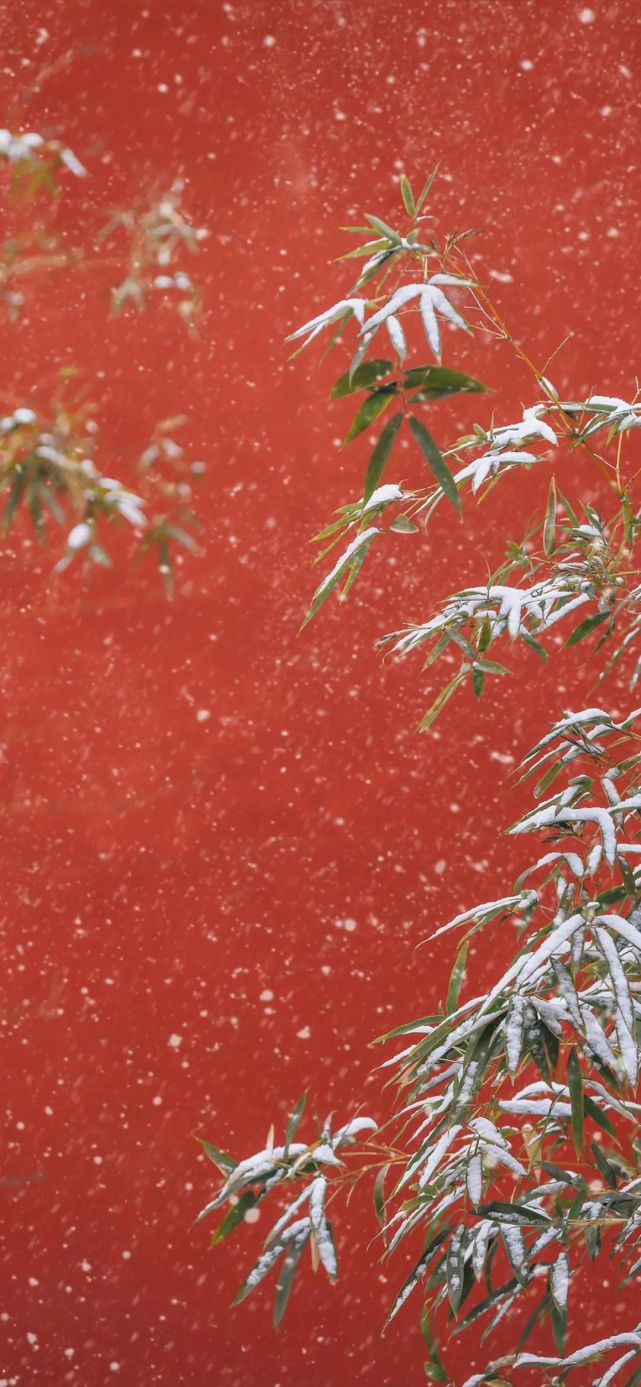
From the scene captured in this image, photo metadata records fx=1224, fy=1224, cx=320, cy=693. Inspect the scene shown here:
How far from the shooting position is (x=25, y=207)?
83.7 inches

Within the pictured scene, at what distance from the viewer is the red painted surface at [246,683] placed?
211 centimetres

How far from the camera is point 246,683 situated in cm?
214

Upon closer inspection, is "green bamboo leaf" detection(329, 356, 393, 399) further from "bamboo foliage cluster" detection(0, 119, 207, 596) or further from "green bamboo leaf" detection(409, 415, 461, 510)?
"bamboo foliage cluster" detection(0, 119, 207, 596)

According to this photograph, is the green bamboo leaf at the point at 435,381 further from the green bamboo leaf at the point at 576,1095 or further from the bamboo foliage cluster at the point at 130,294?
the bamboo foliage cluster at the point at 130,294

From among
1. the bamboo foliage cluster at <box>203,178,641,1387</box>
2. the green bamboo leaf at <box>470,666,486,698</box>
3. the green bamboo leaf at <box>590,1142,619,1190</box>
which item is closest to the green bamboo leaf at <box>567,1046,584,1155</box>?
the bamboo foliage cluster at <box>203,178,641,1387</box>

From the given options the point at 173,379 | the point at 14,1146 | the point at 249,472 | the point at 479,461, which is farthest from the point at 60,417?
the point at 14,1146

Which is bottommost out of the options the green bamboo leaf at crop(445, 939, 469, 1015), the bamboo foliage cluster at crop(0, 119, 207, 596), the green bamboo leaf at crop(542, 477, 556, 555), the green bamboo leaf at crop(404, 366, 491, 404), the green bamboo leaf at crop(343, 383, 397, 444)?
the green bamboo leaf at crop(445, 939, 469, 1015)

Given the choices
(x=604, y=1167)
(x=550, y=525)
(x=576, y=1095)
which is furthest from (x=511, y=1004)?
(x=550, y=525)

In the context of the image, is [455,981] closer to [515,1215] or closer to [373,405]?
[515,1215]

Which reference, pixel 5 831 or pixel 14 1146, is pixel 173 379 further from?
pixel 14 1146

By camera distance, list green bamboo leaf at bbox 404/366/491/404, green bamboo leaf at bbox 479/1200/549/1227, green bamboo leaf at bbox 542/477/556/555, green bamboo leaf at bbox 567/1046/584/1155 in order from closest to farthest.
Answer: green bamboo leaf at bbox 404/366/491/404 < green bamboo leaf at bbox 567/1046/584/1155 < green bamboo leaf at bbox 479/1200/549/1227 < green bamboo leaf at bbox 542/477/556/555

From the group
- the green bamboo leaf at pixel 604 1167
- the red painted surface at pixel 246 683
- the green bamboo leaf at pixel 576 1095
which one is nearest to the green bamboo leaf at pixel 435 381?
the green bamboo leaf at pixel 576 1095

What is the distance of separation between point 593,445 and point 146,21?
1073mm

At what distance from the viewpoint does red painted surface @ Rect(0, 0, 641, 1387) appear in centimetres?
211
